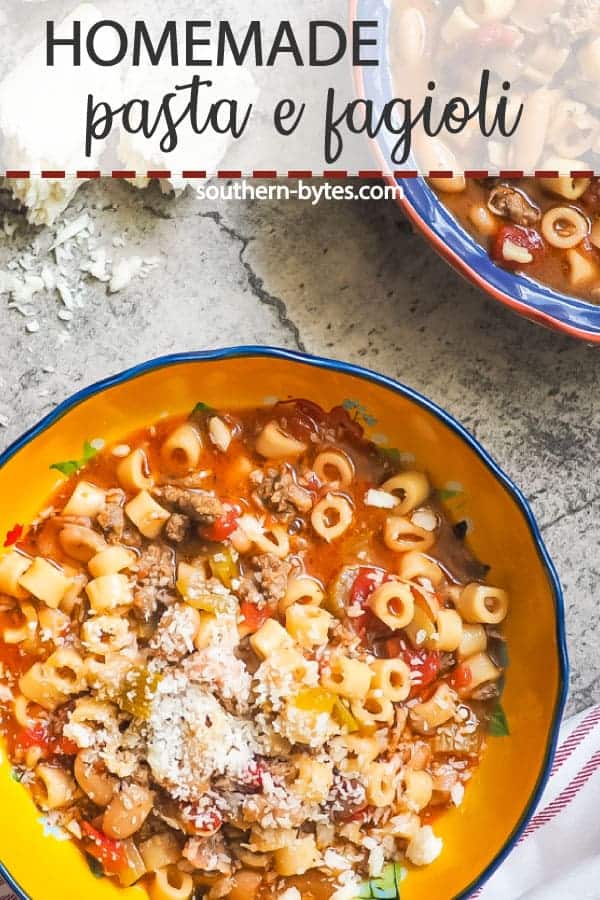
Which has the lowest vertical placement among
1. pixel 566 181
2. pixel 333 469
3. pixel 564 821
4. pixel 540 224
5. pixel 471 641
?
pixel 564 821

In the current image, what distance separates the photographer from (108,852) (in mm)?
2936

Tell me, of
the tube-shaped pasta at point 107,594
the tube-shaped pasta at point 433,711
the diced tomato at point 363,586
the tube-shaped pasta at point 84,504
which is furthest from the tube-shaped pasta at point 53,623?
the tube-shaped pasta at point 433,711

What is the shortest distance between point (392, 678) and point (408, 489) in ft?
1.87

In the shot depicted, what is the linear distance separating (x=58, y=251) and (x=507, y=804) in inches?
87.6

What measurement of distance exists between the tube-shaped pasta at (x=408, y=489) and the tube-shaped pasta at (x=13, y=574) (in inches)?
44.5

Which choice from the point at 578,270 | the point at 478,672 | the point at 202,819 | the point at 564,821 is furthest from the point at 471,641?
the point at 578,270

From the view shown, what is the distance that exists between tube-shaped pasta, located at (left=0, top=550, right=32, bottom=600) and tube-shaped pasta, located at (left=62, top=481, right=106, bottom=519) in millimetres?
197

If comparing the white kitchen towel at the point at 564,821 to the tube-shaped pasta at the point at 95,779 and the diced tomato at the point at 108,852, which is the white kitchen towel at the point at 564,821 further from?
the tube-shaped pasta at the point at 95,779

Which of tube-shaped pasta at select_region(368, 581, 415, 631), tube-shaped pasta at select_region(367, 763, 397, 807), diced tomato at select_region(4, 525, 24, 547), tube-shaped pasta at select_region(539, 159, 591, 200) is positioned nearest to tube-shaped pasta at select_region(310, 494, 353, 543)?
tube-shaped pasta at select_region(368, 581, 415, 631)

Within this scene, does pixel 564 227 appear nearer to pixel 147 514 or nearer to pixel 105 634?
pixel 147 514

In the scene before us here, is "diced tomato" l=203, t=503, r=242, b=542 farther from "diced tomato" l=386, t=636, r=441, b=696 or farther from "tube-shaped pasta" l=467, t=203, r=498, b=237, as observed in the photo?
"tube-shaped pasta" l=467, t=203, r=498, b=237

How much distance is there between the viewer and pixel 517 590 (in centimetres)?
304

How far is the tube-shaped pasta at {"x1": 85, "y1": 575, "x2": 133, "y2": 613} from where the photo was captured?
290 centimetres

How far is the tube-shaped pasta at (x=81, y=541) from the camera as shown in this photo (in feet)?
9.78
